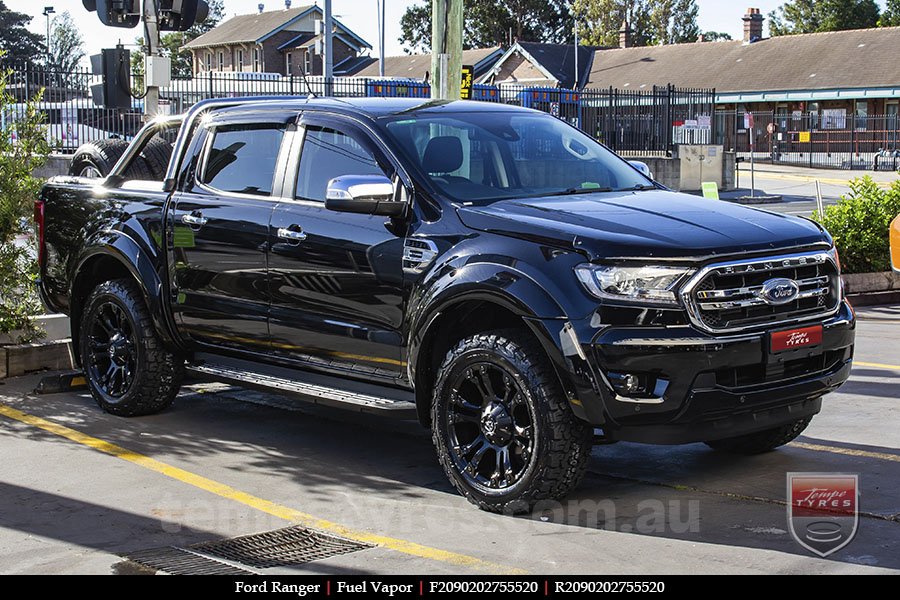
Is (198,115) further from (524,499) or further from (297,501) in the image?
(524,499)

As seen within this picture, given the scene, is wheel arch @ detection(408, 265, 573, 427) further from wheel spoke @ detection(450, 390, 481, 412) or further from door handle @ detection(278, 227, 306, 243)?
door handle @ detection(278, 227, 306, 243)

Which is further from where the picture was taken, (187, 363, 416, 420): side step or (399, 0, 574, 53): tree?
(399, 0, 574, 53): tree

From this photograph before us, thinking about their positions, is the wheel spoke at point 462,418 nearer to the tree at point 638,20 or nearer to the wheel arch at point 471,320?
the wheel arch at point 471,320

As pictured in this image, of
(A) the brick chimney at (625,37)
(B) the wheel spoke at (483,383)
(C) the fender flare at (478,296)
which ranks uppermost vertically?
(A) the brick chimney at (625,37)

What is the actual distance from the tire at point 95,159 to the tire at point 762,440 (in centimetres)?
789

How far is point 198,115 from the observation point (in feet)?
26.1

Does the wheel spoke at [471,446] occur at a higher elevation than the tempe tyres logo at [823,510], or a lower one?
higher

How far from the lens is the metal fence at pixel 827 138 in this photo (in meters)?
55.8

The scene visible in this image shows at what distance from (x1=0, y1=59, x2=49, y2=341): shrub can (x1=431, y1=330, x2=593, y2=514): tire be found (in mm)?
4852

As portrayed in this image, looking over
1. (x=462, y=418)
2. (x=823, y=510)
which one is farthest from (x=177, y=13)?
(x=823, y=510)

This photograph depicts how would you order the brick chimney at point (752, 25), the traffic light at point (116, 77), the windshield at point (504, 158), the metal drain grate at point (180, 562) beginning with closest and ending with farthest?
the metal drain grate at point (180, 562)
the windshield at point (504, 158)
the traffic light at point (116, 77)
the brick chimney at point (752, 25)

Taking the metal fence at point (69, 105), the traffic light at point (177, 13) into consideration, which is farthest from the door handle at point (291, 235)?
the metal fence at point (69, 105)

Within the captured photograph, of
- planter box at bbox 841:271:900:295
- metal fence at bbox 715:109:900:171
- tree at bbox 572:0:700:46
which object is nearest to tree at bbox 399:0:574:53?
tree at bbox 572:0:700:46

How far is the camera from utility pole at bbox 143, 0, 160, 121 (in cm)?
1205
